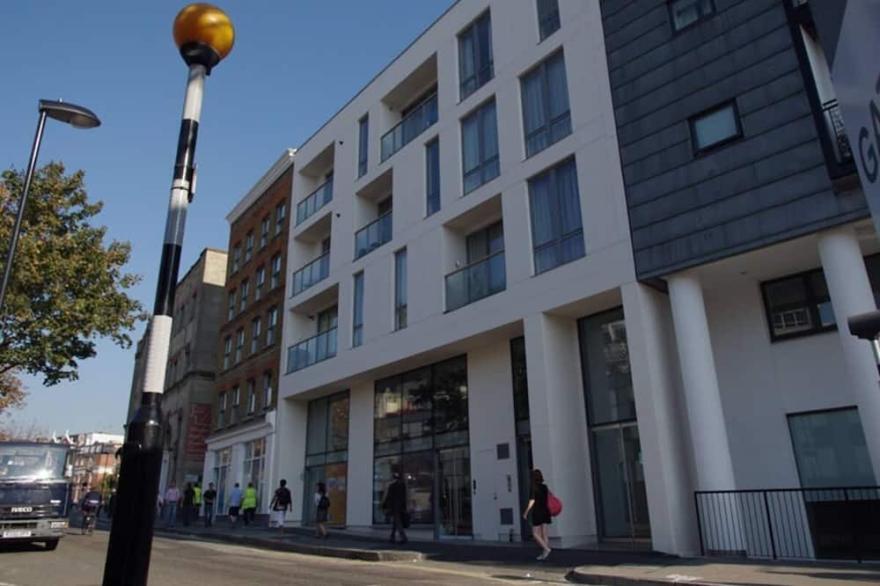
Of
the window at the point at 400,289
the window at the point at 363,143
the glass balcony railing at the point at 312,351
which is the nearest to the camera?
the window at the point at 400,289

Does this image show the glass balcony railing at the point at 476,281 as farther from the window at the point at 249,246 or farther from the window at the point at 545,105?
the window at the point at 249,246

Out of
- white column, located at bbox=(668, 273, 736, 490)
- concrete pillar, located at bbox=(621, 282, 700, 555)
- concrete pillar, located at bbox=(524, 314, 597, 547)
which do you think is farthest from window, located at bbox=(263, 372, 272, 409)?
white column, located at bbox=(668, 273, 736, 490)

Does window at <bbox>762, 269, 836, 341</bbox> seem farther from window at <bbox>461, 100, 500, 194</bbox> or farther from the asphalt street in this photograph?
window at <bbox>461, 100, 500, 194</bbox>

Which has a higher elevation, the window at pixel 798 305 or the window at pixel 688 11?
the window at pixel 688 11

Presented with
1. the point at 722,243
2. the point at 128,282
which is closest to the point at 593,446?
the point at 722,243

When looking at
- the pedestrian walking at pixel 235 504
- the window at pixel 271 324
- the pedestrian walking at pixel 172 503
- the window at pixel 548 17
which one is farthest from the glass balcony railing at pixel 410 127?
the pedestrian walking at pixel 172 503

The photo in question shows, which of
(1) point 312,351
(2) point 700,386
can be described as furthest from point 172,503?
(2) point 700,386

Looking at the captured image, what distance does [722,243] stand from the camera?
1253cm

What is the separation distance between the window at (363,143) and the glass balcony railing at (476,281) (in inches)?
311

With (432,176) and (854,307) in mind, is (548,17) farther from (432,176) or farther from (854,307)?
(854,307)

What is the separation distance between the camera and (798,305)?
13156 millimetres

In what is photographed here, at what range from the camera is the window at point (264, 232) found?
32.4 meters

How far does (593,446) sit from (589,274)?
4032 millimetres

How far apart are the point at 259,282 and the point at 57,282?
10.4m
